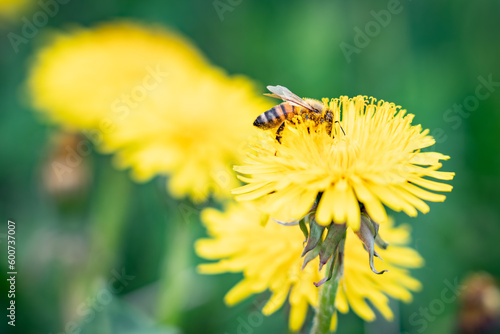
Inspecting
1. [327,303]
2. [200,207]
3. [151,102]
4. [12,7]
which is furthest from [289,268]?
[12,7]

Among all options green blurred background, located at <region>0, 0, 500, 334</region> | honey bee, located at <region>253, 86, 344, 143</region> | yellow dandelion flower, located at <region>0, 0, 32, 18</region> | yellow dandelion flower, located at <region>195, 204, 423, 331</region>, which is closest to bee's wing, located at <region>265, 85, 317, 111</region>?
honey bee, located at <region>253, 86, 344, 143</region>

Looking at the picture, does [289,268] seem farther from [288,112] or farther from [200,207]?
[200,207]

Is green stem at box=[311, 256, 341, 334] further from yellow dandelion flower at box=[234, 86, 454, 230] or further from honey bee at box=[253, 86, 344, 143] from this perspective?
honey bee at box=[253, 86, 344, 143]

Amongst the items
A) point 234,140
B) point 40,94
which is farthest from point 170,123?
point 40,94

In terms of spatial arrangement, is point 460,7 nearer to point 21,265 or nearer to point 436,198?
point 436,198

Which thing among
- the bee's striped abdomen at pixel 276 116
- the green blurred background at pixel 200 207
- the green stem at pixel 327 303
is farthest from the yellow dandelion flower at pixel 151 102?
the green stem at pixel 327 303

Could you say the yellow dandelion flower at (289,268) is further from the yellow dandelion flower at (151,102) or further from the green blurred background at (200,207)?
the yellow dandelion flower at (151,102)
